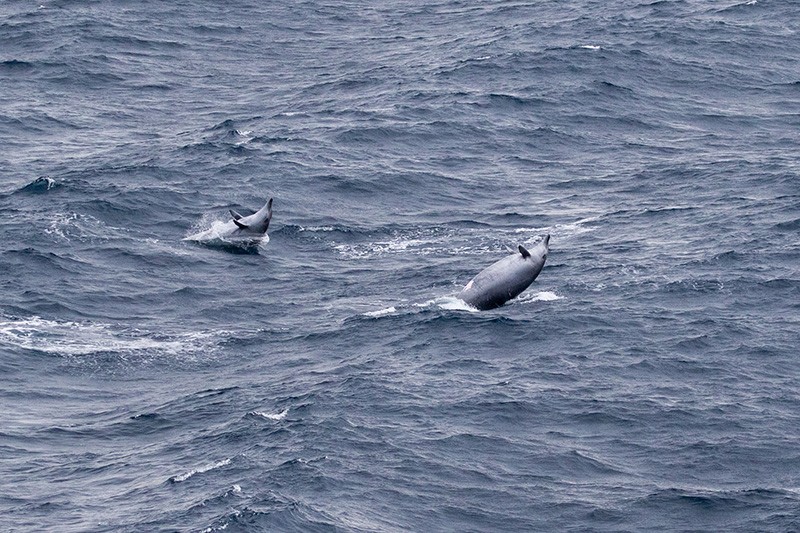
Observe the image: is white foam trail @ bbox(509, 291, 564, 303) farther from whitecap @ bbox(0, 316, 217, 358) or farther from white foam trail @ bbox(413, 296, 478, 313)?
whitecap @ bbox(0, 316, 217, 358)

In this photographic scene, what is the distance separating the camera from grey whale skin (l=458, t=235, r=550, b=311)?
75.6 metres

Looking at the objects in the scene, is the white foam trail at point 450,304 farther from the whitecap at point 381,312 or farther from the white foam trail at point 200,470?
the white foam trail at point 200,470

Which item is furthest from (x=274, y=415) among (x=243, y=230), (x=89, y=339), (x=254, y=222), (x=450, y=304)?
(x=243, y=230)

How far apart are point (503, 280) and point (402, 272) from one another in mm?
8995

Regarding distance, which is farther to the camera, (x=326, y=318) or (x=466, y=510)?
(x=326, y=318)

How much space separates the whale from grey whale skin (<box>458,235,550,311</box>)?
14.1m

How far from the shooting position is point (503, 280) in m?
75.6

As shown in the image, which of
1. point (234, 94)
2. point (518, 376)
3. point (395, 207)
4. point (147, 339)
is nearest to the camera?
point (518, 376)

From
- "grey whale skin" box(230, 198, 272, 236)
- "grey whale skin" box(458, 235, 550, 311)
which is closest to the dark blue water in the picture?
"grey whale skin" box(458, 235, 550, 311)

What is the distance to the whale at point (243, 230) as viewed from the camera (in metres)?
86.2

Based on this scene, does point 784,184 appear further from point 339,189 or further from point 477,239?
point 339,189

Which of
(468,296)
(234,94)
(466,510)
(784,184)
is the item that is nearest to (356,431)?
(466,510)

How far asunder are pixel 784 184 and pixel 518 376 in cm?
2941

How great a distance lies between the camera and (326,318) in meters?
78.2
